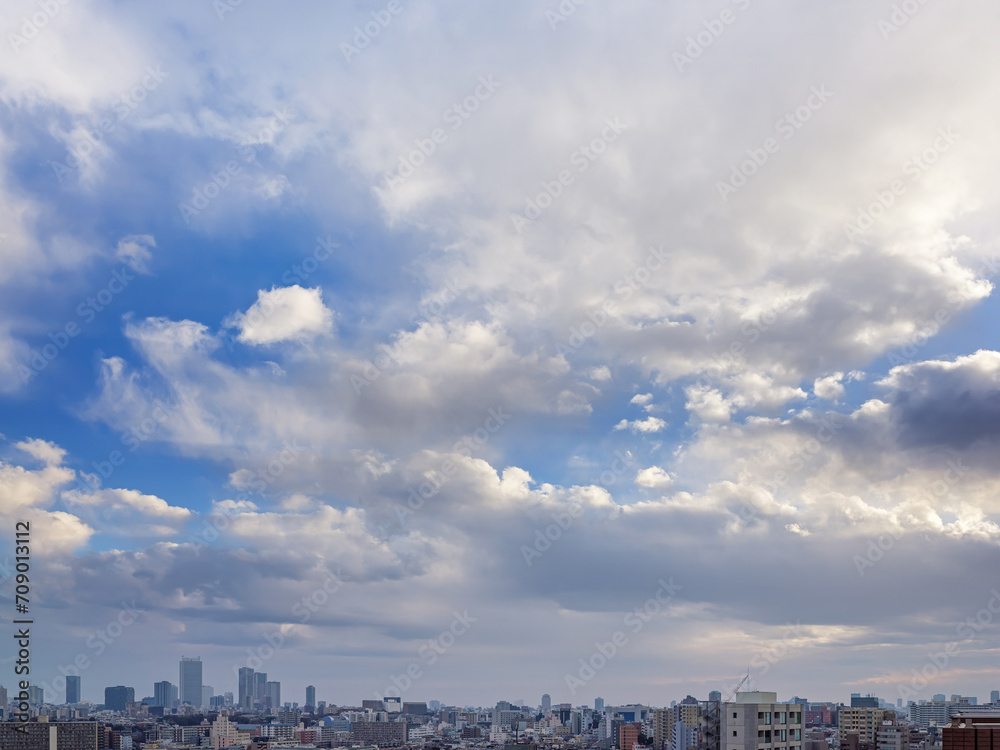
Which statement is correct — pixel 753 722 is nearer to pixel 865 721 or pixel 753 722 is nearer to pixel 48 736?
pixel 48 736

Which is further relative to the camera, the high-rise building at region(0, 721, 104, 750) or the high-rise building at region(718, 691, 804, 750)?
the high-rise building at region(0, 721, 104, 750)

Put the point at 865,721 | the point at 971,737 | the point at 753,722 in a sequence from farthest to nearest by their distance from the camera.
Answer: the point at 865,721, the point at 753,722, the point at 971,737

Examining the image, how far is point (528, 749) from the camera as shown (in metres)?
154

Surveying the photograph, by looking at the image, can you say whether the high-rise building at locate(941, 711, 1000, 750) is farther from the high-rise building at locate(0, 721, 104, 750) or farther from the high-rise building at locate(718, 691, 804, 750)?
the high-rise building at locate(0, 721, 104, 750)

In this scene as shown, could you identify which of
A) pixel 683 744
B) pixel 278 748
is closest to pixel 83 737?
pixel 278 748

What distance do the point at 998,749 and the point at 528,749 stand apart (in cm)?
11704

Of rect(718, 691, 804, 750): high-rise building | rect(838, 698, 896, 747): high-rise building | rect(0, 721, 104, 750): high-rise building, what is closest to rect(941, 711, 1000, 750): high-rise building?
rect(718, 691, 804, 750): high-rise building

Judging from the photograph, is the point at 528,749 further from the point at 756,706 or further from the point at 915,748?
the point at 756,706

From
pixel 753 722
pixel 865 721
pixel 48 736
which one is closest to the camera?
pixel 753 722

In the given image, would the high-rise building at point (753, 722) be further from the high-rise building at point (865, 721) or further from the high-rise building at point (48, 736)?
the high-rise building at point (865, 721)

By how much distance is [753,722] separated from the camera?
57594 millimetres

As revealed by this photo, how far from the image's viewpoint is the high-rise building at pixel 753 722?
57531 mm

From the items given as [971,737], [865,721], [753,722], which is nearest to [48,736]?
[753,722]

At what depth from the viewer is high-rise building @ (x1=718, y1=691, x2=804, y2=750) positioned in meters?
57.5
